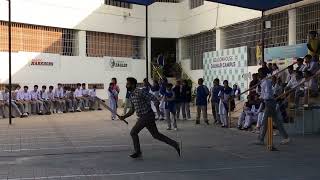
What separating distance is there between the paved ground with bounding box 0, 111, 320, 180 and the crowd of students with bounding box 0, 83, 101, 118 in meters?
7.99

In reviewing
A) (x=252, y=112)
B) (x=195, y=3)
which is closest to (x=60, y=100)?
(x=195, y=3)

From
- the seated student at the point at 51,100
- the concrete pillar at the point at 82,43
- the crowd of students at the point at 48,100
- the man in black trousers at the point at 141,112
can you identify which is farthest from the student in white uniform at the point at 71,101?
the man in black trousers at the point at 141,112

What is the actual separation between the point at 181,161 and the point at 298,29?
44.7 feet

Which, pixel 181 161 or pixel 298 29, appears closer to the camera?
pixel 181 161

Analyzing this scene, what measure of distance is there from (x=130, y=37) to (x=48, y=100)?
9.29 meters

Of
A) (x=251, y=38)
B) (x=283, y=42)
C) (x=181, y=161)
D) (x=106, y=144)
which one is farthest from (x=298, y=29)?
(x=181, y=161)

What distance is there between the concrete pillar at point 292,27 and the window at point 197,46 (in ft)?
28.1

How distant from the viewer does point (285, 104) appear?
17.0m

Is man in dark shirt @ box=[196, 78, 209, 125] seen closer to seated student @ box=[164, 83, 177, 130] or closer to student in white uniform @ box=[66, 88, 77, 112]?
seated student @ box=[164, 83, 177, 130]

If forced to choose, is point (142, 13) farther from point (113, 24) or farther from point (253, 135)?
point (253, 135)

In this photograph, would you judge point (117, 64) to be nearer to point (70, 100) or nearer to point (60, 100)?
point (70, 100)

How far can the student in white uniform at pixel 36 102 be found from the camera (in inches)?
1073

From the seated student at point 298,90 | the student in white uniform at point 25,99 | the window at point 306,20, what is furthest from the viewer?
the student in white uniform at point 25,99

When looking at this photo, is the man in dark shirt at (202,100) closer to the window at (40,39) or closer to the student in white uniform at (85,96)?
the student in white uniform at (85,96)
